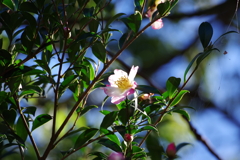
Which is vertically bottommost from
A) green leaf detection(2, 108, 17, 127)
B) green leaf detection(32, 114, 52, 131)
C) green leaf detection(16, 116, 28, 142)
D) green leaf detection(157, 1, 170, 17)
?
green leaf detection(16, 116, 28, 142)

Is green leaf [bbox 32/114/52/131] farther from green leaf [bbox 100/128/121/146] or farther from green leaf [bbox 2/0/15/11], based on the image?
green leaf [bbox 2/0/15/11]

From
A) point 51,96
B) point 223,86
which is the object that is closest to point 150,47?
point 51,96

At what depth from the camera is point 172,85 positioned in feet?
2.03

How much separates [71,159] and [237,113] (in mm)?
688

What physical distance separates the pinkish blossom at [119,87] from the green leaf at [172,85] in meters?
0.07

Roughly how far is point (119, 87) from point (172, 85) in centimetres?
11

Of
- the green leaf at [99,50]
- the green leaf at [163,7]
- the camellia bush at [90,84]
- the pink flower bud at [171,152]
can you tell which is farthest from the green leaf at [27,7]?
the pink flower bud at [171,152]

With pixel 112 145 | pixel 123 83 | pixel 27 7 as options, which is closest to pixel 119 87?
pixel 123 83

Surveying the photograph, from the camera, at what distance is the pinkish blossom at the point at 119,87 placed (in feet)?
1.89

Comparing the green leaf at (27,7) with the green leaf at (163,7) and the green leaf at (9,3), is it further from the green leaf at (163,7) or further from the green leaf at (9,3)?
the green leaf at (163,7)

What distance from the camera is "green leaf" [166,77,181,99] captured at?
61 cm

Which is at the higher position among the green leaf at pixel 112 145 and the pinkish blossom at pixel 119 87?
the pinkish blossom at pixel 119 87

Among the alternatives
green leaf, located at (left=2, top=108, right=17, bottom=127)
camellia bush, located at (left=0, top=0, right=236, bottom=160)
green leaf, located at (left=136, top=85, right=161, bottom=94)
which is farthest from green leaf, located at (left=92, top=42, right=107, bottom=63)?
green leaf, located at (left=2, top=108, right=17, bottom=127)

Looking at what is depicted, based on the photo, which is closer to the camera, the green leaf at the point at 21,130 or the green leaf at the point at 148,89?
the green leaf at the point at 148,89
